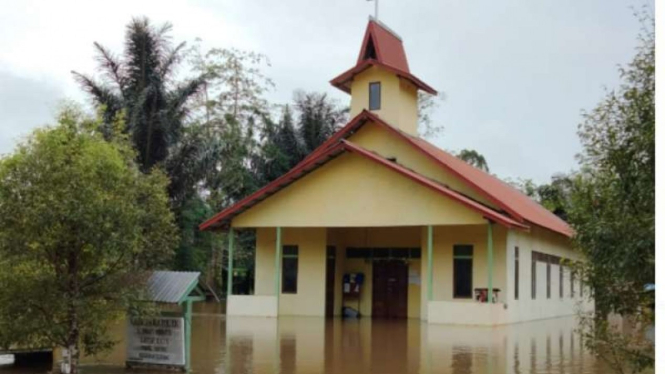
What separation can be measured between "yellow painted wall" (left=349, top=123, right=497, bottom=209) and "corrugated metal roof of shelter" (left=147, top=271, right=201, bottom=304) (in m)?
13.3

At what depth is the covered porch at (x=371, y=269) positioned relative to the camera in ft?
78.5

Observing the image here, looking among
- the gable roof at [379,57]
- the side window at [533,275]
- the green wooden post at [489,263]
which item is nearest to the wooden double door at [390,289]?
the green wooden post at [489,263]

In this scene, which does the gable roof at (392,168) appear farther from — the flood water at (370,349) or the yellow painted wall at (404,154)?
the flood water at (370,349)

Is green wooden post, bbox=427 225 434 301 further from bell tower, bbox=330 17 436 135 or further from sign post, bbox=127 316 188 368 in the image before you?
sign post, bbox=127 316 188 368

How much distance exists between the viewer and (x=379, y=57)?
28.1 metres

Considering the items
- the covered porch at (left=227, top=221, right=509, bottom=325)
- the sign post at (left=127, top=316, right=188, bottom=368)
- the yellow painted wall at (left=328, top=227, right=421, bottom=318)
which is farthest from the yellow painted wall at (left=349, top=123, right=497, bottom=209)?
the sign post at (left=127, top=316, right=188, bottom=368)

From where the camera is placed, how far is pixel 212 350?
14930mm

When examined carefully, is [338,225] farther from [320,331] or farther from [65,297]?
[65,297]

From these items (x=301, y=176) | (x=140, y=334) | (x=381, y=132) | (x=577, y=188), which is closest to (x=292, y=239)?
(x=301, y=176)

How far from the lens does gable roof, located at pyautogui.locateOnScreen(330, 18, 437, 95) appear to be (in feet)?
90.7

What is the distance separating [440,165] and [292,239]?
18.3ft

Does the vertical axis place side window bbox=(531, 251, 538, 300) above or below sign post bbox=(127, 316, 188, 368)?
above

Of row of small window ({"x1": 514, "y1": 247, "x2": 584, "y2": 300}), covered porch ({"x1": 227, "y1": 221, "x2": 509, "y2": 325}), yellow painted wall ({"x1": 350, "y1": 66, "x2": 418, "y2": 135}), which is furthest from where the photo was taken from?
yellow painted wall ({"x1": 350, "y1": 66, "x2": 418, "y2": 135})

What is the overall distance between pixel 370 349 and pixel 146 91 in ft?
60.8
